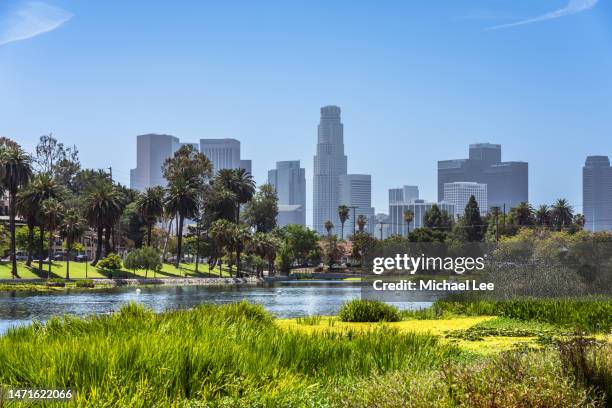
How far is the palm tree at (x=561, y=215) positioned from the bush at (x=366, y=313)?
14187 centimetres

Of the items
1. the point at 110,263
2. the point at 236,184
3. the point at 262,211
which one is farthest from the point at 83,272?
the point at 262,211

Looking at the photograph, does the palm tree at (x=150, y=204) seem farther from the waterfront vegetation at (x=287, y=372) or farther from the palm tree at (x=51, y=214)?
the waterfront vegetation at (x=287, y=372)

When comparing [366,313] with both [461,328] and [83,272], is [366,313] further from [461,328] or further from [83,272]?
[83,272]

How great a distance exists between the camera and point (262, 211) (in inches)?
6811

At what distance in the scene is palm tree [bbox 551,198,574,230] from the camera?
536 feet

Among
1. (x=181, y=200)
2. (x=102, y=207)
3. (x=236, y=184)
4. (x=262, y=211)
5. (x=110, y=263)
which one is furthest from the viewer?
(x=262, y=211)

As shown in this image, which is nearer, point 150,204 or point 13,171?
point 13,171

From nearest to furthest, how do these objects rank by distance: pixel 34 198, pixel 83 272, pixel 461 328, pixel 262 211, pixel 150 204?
pixel 461 328
pixel 34 198
pixel 83 272
pixel 150 204
pixel 262 211

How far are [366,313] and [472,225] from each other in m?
122

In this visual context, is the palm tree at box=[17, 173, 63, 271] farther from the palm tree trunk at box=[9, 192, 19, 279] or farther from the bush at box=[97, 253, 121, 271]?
the bush at box=[97, 253, 121, 271]

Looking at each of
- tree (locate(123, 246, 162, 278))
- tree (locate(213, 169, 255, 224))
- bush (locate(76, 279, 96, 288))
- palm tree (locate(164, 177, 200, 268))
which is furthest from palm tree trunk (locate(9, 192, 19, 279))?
tree (locate(213, 169, 255, 224))

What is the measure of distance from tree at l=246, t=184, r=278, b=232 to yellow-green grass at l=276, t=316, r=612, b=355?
144m

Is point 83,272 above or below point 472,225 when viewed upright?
below

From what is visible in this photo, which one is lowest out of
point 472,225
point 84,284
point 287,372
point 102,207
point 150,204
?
point 84,284
